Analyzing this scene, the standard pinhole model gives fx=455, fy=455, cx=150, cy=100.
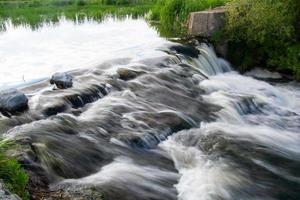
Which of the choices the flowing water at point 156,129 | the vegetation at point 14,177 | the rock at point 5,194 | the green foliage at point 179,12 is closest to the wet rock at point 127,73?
the flowing water at point 156,129

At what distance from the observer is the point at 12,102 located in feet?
29.7

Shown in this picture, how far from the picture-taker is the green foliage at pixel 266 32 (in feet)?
45.6

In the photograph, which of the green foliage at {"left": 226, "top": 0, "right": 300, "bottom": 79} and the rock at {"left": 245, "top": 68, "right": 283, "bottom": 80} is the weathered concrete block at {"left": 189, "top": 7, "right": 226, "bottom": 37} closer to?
the green foliage at {"left": 226, "top": 0, "right": 300, "bottom": 79}

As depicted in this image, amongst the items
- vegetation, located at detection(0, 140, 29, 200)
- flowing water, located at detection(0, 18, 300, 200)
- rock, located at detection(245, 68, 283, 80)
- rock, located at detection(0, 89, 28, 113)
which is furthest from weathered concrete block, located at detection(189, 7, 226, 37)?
vegetation, located at detection(0, 140, 29, 200)

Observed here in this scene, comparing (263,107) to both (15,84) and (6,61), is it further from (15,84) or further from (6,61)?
(6,61)

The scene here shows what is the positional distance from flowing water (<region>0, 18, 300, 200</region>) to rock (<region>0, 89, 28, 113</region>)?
0.22 metres

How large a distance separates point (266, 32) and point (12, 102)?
853 cm

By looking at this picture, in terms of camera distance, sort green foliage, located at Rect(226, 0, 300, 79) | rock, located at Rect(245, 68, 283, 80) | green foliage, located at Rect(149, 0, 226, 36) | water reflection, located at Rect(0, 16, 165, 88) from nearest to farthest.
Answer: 1. water reflection, located at Rect(0, 16, 165, 88)
2. green foliage, located at Rect(226, 0, 300, 79)
3. rock, located at Rect(245, 68, 283, 80)
4. green foliage, located at Rect(149, 0, 226, 36)

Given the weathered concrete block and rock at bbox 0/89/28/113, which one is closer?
rock at bbox 0/89/28/113

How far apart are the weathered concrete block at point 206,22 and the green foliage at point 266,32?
0.33m

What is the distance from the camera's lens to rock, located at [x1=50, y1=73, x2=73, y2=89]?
10.5 metres

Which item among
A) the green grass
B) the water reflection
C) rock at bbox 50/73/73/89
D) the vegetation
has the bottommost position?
the green grass

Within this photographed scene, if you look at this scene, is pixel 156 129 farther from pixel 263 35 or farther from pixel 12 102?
pixel 263 35

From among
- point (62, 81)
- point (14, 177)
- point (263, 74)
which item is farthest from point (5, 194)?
point (263, 74)
